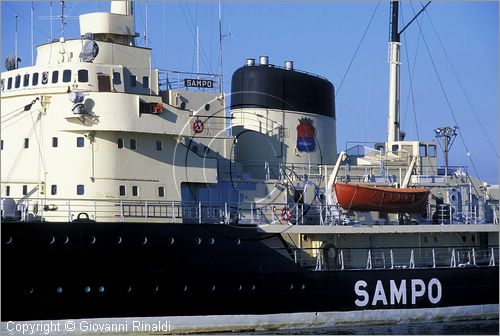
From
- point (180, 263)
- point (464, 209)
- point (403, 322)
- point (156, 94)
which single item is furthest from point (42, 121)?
point (464, 209)

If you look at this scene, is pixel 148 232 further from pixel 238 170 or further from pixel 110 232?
pixel 238 170

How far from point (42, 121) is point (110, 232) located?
3.74m

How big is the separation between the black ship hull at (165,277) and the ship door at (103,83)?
3.87 m

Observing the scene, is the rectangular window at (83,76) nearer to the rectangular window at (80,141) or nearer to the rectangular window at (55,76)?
the rectangular window at (55,76)

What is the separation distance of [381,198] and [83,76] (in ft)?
28.8

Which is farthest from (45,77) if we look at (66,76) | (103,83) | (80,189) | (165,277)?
(165,277)

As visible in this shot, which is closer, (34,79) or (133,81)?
(34,79)

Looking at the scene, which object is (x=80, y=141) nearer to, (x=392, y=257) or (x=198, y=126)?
(x=198, y=126)

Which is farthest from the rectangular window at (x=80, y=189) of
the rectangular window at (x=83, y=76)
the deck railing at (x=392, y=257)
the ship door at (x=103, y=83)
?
the deck railing at (x=392, y=257)

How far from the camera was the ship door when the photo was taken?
1005 inches

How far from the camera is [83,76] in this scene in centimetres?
2547

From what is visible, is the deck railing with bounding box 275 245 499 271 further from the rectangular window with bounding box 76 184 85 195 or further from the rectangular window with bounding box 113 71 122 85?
the rectangular window with bounding box 113 71 122 85

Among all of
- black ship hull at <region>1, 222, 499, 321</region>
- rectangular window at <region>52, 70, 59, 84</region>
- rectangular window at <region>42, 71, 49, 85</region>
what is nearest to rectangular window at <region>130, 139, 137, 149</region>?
black ship hull at <region>1, 222, 499, 321</region>

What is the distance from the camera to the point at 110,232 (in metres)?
23.6
